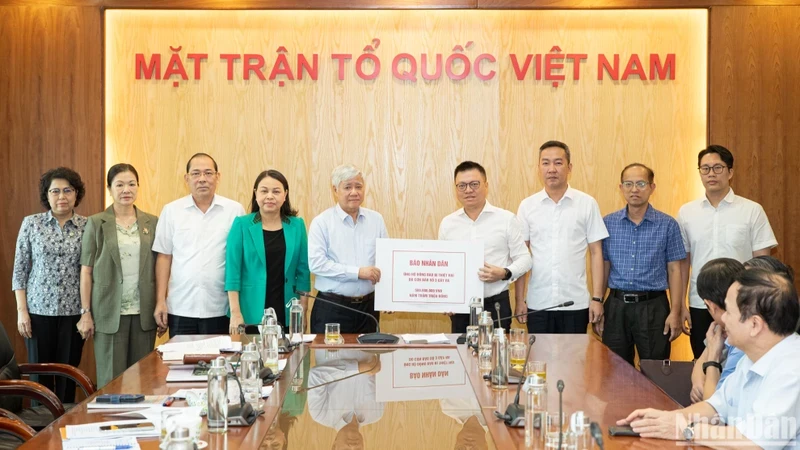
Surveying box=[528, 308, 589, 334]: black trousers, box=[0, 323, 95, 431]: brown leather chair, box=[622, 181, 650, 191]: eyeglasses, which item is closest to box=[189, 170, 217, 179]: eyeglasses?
box=[0, 323, 95, 431]: brown leather chair

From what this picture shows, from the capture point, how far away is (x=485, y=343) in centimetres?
353

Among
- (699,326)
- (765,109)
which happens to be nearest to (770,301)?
(699,326)

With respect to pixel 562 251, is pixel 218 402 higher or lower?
lower

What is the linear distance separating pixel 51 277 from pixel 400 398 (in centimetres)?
319

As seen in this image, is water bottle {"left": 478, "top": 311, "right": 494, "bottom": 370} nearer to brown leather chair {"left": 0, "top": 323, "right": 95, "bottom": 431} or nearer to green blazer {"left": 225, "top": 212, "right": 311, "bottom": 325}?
green blazer {"left": 225, "top": 212, "right": 311, "bottom": 325}

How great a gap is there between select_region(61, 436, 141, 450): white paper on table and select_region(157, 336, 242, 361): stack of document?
1.17m

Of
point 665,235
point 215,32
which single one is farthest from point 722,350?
point 215,32

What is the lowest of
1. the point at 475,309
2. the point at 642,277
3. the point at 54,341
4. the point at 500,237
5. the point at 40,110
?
the point at 54,341

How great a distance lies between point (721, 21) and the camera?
596 cm

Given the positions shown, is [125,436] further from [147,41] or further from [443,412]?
[147,41]

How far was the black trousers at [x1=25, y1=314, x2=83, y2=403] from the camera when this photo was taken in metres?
5.09

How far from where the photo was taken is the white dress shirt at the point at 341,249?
484 cm

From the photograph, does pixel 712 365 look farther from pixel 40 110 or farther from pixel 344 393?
pixel 40 110

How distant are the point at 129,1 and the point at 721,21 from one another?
15.1ft
